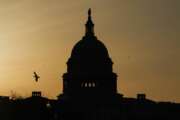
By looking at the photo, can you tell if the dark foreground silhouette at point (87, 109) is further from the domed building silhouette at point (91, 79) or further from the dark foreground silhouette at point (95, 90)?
the domed building silhouette at point (91, 79)

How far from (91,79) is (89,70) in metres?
1.28

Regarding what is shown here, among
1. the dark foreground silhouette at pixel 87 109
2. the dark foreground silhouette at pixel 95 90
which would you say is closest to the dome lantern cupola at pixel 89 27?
the dark foreground silhouette at pixel 95 90

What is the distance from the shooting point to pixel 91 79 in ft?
488

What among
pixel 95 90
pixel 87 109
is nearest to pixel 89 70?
pixel 95 90

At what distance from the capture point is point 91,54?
481ft

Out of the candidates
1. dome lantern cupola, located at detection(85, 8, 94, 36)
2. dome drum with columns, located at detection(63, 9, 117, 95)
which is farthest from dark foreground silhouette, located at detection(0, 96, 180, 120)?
dome lantern cupola, located at detection(85, 8, 94, 36)

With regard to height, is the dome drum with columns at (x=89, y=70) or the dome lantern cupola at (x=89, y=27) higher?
the dome lantern cupola at (x=89, y=27)

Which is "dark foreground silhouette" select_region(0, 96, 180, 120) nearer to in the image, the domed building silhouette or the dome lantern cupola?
the domed building silhouette

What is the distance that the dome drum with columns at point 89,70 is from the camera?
146250 mm

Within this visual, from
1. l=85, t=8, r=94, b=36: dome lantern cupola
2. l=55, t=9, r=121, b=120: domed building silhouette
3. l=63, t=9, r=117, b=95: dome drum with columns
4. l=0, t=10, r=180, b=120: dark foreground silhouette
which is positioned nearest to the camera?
l=0, t=10, r=180, b=120: dark foreground silhouette

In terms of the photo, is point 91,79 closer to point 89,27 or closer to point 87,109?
point 87,109

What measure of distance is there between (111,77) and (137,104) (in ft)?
20.9

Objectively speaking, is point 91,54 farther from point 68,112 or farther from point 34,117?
point 34,117

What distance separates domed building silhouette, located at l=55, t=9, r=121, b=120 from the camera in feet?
476
